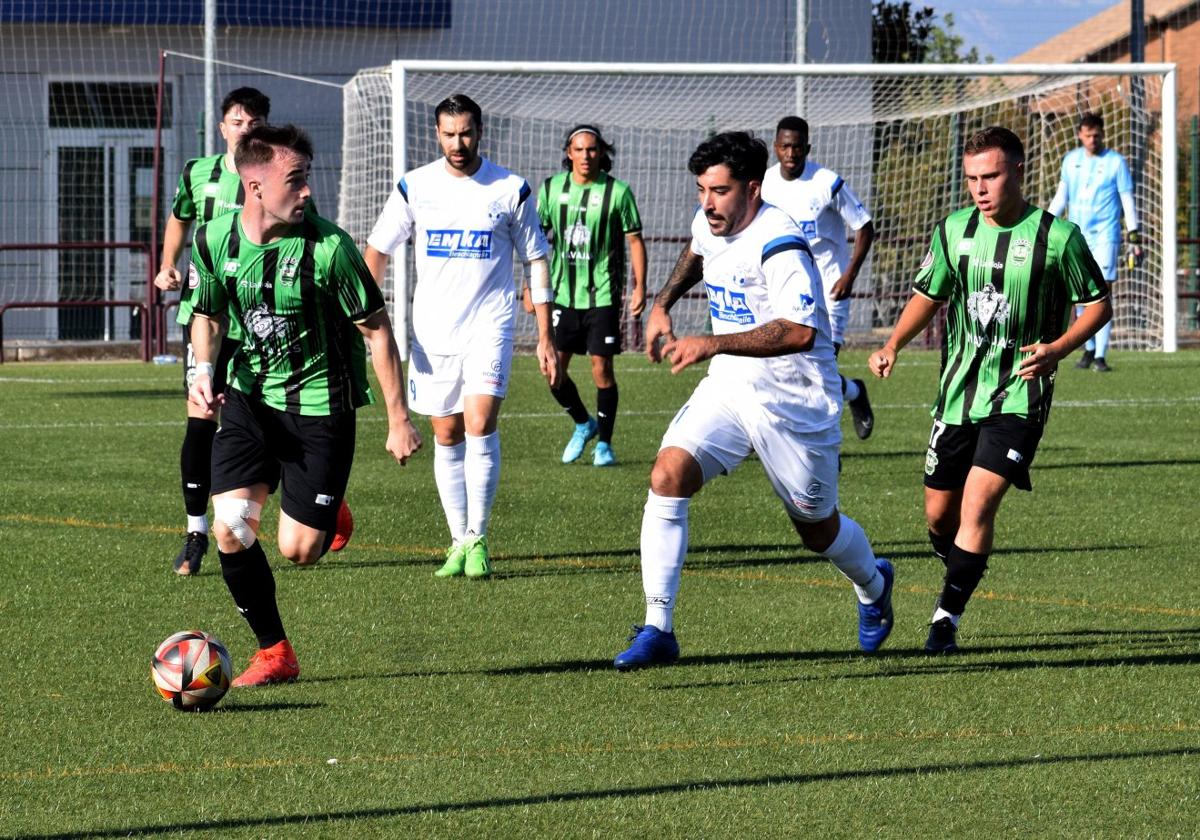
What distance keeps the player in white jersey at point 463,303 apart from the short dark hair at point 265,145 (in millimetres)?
2518

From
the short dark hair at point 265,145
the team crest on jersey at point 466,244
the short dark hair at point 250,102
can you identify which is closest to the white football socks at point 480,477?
the team crest on jersey at point 466,244

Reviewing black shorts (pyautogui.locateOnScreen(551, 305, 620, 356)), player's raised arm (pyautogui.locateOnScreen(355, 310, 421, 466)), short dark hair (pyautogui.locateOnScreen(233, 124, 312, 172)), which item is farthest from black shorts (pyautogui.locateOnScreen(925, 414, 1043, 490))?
black shorts (pyautogui.locateOnScreen(551, 305, 620, 356))

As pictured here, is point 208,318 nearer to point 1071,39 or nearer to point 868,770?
point 868,770

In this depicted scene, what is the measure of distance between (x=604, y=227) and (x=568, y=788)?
837 cm

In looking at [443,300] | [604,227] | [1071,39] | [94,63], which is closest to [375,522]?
[443,300]

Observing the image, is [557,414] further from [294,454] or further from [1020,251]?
[294,454]

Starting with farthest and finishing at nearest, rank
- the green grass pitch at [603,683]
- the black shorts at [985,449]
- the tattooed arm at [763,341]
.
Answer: the black shorts at [985,449] < the tattooed arm at [763,341] < the green grass pitch at [603,683]

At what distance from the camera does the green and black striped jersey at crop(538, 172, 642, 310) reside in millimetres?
12758

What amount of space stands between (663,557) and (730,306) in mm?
877

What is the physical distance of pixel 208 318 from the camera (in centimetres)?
617

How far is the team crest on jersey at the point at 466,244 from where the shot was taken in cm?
853

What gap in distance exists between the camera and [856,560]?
6.53m

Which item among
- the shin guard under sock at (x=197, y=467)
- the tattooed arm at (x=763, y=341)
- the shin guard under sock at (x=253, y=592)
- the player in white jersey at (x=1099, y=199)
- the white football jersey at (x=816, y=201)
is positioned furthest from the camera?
the player in white jersey at (x=1099, y=199)

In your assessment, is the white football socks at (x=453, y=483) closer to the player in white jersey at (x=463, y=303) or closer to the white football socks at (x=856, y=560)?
the player in white jersey at (x=463, y=303)
